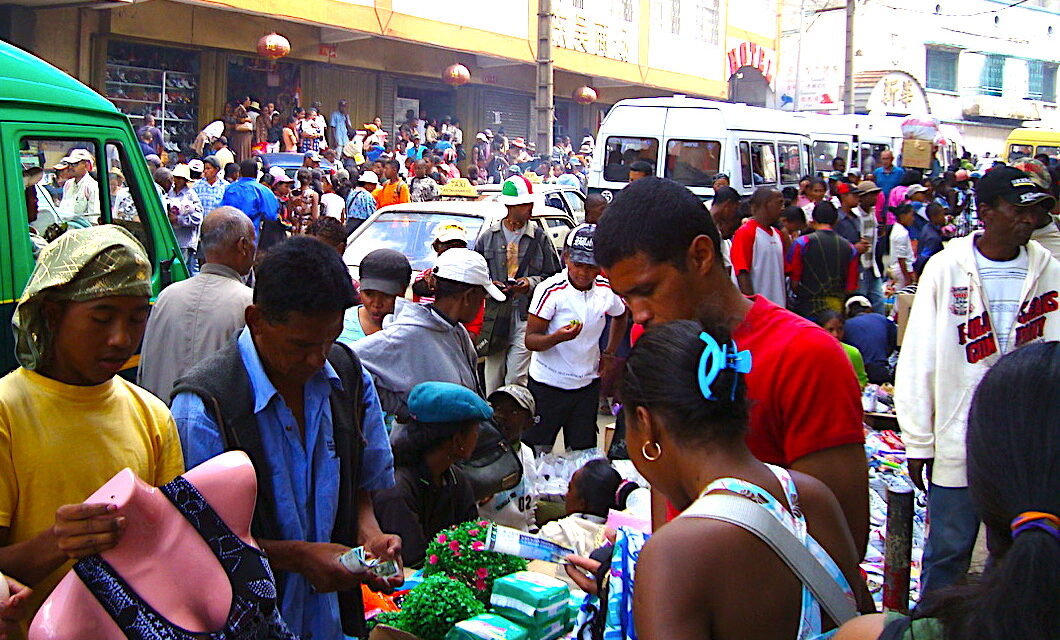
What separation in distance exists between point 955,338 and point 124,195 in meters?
4.20

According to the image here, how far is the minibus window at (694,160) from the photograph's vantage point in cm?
1633

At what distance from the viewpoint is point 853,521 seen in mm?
2396

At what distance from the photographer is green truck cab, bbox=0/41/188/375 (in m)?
4.60

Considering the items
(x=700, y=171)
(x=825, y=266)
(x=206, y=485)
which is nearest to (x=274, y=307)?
(x=206, y=485)

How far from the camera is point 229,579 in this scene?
6.68 ft

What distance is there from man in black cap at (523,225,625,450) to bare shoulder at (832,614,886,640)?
4.73 m

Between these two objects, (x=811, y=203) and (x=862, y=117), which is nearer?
(x=811, y=203)

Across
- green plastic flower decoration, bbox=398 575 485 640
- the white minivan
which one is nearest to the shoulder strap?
green plastic flower decoration, bbox=398 575 485 640

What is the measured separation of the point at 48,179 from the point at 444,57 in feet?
62.9

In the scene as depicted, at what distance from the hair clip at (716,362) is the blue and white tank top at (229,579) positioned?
967 mm

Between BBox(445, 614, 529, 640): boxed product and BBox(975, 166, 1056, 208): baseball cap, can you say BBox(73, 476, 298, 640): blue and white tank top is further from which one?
BBox(975, 166, 1056, 208): baseball cap

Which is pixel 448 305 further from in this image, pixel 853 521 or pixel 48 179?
pixel 853 521

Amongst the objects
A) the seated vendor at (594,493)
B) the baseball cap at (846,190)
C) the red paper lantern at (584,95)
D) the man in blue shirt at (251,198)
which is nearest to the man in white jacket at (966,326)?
the seated vendor at (594,493)

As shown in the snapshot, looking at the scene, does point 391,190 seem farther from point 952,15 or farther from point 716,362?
point 952,15
